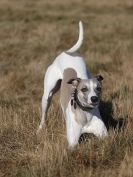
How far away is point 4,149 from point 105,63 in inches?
275

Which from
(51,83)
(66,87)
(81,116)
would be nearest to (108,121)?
(66,87)

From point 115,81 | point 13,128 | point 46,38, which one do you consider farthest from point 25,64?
point 13,128

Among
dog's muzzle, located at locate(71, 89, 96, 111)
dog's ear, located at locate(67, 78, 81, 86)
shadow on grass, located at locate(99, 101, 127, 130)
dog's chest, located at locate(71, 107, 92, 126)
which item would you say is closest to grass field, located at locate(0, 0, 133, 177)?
shadow on grass, located at locate(99, 101, 127, 130)

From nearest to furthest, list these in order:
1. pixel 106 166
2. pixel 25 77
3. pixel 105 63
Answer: pixel 106 166 → pixel 25 77 → pixel 105 63

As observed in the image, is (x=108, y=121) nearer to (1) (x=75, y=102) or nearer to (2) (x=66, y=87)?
(2) (x=66, y=87)

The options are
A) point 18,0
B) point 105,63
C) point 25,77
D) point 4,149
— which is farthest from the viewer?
point 18,0

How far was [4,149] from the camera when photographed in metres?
6.84

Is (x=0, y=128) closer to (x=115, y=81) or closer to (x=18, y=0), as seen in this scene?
(x=115, y=81)

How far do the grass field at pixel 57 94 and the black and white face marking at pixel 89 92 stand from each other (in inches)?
A: 17.3

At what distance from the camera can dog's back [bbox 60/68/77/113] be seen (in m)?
7.76

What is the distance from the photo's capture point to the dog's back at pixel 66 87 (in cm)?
776

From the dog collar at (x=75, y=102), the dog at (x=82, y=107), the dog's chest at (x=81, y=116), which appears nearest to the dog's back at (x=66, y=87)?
the dog at (x=82, y=107)

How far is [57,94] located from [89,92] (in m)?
3.52

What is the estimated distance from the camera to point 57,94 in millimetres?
10352
